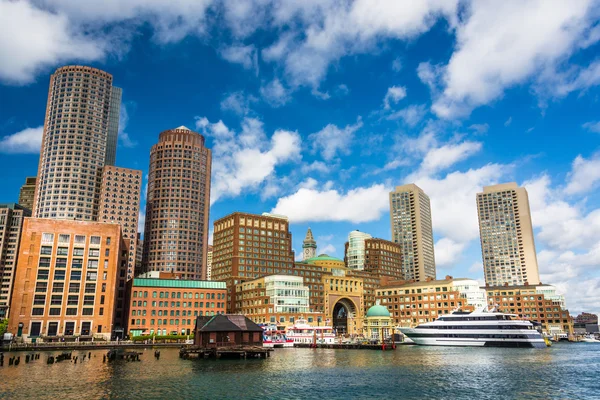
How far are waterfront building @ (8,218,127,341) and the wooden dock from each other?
6073 cm

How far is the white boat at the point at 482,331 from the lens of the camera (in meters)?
151

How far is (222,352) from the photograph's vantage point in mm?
107000

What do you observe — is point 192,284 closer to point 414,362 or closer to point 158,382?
point 414,362

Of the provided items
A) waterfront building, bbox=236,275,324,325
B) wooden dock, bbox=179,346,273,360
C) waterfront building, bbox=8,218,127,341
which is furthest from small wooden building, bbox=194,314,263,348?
waterfront building, bbox=236,275,324,325

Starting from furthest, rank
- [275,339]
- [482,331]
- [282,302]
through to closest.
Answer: [282,302], [275,339], [482,331]

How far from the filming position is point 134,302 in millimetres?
172750

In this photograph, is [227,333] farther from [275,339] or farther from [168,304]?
[168,304]

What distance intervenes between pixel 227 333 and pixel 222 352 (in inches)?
300

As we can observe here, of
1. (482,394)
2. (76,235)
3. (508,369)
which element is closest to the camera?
(482,394)

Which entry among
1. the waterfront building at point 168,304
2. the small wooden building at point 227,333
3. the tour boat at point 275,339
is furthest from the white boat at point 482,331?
the waterfront building at point 168,304

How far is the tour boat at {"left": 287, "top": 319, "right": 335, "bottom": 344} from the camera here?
535 ft

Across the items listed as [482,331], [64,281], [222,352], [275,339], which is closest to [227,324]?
[222,352]

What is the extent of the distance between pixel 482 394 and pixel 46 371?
2589 inches

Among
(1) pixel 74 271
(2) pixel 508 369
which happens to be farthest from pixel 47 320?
(2) pixel 508 369
